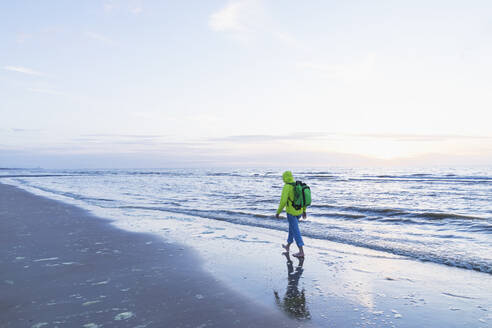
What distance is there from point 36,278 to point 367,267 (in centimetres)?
685

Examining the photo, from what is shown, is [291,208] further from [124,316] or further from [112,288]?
[124,316]

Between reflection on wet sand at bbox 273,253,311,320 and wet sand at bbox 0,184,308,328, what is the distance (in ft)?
0.69

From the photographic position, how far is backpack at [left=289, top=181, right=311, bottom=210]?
8104 millimetres

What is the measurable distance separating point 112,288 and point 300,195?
4719 millimetres

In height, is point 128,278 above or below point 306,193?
below

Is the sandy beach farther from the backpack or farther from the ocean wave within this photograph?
the backpack

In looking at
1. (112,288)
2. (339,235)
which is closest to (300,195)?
(339,235)

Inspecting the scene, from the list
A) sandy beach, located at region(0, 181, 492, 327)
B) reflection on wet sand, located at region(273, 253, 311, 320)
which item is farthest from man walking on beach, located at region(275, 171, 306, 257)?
reflection on wet sand, located at region(273, 253, 311, 320)

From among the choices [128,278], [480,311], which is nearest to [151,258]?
[128,278]

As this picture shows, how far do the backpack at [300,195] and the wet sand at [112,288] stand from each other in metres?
2.84

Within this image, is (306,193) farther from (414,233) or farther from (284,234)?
(414,233)

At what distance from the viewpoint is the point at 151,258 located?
7.77 metres

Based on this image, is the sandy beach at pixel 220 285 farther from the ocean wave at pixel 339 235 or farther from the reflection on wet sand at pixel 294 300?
the ocean wave at pixel 339 235

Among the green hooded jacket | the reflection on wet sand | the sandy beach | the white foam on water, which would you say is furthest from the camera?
the green hooded jacket
